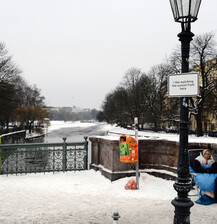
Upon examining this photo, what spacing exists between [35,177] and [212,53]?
2648cm

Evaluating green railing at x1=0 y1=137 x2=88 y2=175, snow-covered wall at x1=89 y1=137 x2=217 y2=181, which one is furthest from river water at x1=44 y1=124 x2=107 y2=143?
snow-covered wall at x1=89 y1=137 x2=217 y2=181

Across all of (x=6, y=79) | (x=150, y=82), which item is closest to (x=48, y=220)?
(x=6, y=79)

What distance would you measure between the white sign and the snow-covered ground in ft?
7.67

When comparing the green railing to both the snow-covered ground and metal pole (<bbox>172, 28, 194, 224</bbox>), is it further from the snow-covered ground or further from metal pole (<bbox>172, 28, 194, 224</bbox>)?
metal pole (<bbox>172, 28, 194, 224</bbox>)

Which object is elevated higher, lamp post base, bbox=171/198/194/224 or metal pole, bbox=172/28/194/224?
metal pole, bbox=172/28/194/224

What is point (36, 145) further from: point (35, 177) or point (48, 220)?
point (48, 220)

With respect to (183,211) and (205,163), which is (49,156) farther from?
(183,211)

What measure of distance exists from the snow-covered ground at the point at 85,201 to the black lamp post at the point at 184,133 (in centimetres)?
127

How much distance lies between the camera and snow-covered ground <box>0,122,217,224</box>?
5.16 m

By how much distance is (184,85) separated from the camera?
3.87m

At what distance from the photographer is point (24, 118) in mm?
53656

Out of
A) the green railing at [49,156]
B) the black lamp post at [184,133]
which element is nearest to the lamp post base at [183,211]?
the black lamp post at [184,133]

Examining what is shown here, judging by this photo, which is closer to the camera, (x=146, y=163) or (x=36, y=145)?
(x=146, y=163)

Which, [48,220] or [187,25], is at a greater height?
[187,25]
